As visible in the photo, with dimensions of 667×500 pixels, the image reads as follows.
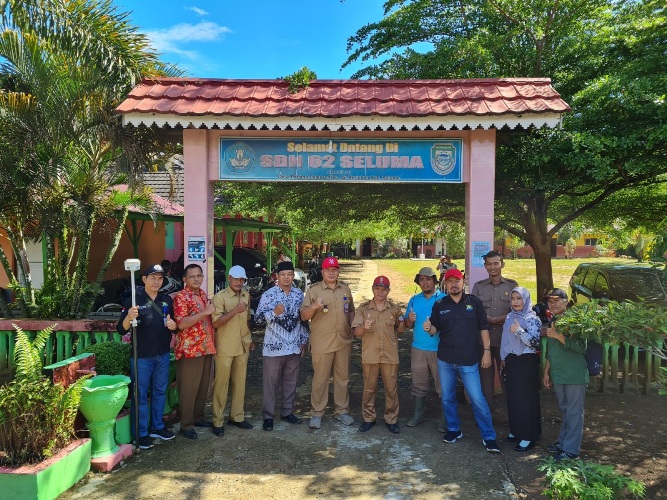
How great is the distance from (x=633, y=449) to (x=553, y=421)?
2.76 feet

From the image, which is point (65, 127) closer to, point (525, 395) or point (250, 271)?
point (525, 395)

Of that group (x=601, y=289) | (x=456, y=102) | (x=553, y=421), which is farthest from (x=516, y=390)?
(x=601, y=289)

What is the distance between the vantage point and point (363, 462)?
432 cm

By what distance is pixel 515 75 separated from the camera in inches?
335

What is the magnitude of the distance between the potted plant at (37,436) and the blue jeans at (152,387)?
65cm

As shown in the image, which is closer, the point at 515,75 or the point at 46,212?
the point at 46,212

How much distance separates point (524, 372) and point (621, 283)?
4629mm

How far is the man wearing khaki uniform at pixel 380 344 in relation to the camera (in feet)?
16.2

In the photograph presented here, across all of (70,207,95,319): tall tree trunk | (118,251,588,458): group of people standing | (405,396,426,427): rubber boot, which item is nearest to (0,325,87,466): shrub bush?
(118,251,588,458): group of people standing

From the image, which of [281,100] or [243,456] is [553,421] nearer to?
[243,456]

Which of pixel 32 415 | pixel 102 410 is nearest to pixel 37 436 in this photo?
pixel 32 415

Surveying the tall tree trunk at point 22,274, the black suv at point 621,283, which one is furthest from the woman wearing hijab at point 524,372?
the tall tree trunk at point 22,274

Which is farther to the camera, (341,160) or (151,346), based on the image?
(341,160)

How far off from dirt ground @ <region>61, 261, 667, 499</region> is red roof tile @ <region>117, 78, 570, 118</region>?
353 centimetres
